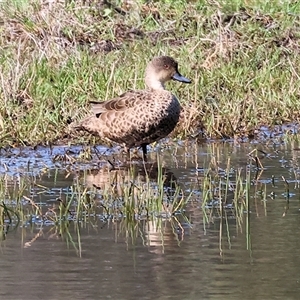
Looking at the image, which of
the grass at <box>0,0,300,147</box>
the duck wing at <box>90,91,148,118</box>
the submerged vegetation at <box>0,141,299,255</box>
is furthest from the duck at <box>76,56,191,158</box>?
the grass at <box>0,0,300,147</box>

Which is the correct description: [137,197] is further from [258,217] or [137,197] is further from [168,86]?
[168,86]

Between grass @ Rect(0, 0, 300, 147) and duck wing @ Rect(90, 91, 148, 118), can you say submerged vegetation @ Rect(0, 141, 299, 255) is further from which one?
grass @ Rect(0, 0, 300, 147)

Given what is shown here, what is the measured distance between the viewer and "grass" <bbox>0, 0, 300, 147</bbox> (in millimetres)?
10047

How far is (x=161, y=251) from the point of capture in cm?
567

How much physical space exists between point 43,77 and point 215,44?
243 cm

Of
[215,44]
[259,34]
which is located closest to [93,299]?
[215,44]

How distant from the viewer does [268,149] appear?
30.8 ft

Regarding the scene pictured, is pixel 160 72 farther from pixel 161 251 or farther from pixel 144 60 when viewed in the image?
pixel 161 251

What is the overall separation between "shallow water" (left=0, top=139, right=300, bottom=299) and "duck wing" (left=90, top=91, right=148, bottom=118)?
1.15 m

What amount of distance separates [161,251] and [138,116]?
129 inches

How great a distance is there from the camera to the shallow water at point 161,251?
4949 millimetres

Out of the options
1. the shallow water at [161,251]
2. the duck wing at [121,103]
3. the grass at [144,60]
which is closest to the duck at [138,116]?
the duck wing at [121,103]

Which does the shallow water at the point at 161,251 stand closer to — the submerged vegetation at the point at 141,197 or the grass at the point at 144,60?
the submerged vegetation at the point at 141,197

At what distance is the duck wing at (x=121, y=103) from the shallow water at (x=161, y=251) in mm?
1153
